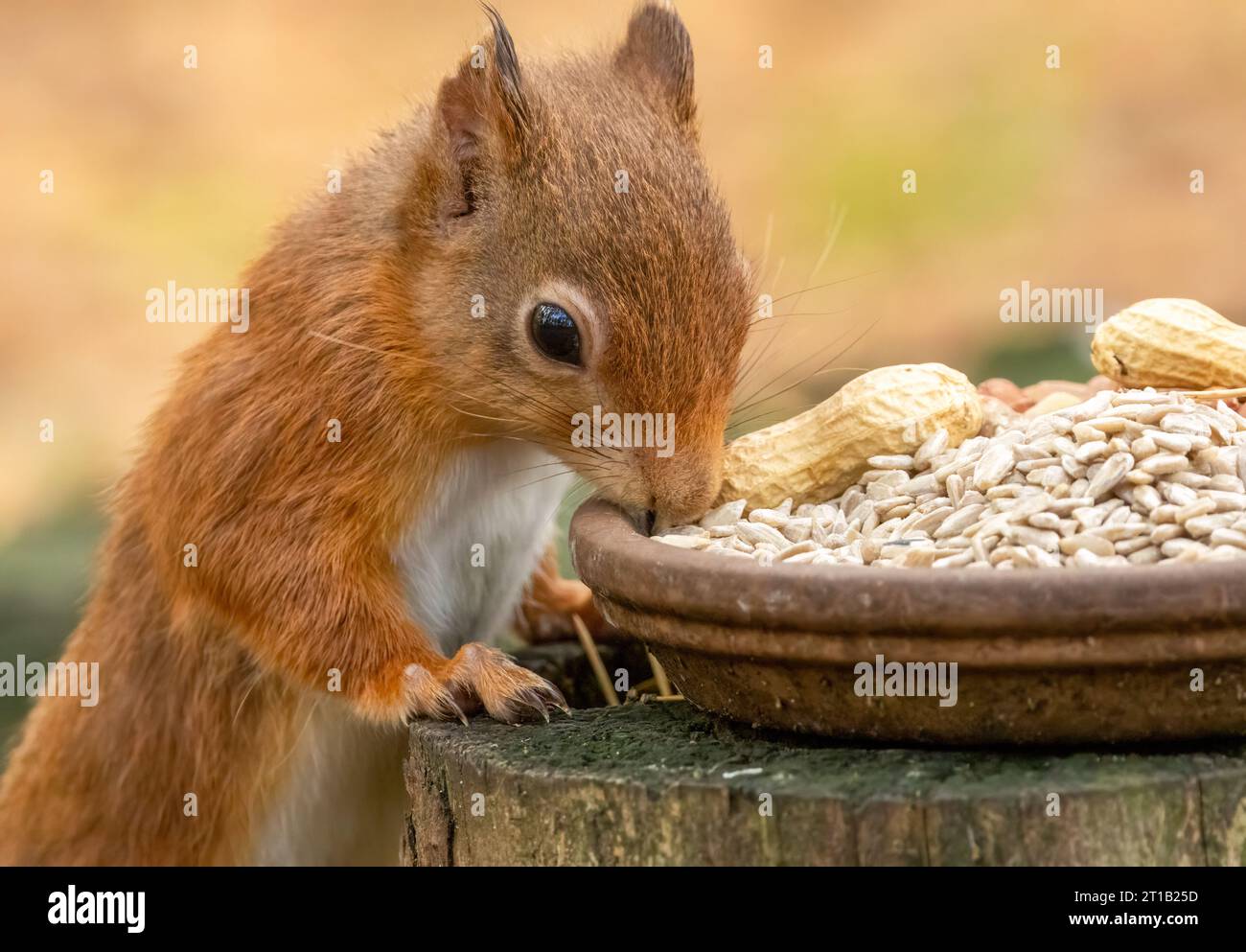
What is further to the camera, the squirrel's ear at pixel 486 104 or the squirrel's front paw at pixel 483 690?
the squirrel's ear at pixel 486 104

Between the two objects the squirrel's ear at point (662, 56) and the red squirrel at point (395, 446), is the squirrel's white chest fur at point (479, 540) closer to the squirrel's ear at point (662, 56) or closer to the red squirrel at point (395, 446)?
the red squirrel at point (395, 446)

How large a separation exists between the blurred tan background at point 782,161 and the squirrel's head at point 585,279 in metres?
4.64

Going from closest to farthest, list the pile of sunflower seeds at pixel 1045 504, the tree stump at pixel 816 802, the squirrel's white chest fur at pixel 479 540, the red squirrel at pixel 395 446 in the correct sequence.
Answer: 1. the tree stump at pixel 816 802
2. the pile of sunflower seeds at pixel 1045 504
3. the red squirrel at pixel 395 446
4. the squirrel's white chest fur at pixel 479 540

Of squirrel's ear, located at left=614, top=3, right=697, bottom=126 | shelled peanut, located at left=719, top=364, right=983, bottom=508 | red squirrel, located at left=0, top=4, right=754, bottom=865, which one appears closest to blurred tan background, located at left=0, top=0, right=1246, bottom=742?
red squirrel, located at left=0, top=4, right=754, bottom=865

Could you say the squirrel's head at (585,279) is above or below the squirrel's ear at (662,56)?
below

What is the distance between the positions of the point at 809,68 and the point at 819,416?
7548mm

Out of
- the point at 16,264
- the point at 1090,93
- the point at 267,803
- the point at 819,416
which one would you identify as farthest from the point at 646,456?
the point at 1090,93

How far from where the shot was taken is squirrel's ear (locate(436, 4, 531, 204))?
3502 mm

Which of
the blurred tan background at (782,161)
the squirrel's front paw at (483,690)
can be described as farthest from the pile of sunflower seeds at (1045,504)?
the blurred tan background at (782,161)

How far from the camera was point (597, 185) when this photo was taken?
11.2 ft

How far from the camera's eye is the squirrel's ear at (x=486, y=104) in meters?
3.50

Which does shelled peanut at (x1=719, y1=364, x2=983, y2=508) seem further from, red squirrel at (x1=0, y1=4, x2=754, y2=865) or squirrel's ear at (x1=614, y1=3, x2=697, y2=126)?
squirrel's ear at (x1=614, y1=3, x2=697, y2=126)

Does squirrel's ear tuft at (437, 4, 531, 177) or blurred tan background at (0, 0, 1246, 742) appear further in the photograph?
blurred tan background at (0, 0, 1246, 742)
